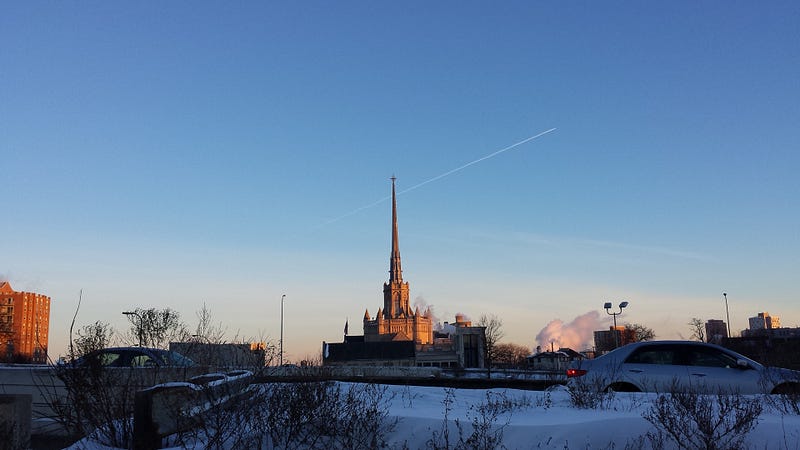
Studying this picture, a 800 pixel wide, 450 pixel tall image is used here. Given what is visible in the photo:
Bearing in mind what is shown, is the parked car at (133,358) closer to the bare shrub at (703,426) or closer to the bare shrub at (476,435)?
the bare shrub at (476,435)

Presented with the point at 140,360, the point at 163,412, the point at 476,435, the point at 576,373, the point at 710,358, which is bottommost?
the point at 476,435

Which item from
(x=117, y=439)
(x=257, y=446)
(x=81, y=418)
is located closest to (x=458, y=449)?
(x=257, y=446)

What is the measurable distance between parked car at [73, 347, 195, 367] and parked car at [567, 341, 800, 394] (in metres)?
6.46

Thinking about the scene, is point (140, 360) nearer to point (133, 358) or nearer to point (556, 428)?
point (133, 358)

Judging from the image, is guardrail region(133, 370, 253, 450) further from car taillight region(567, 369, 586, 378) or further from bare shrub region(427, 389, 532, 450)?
car taillight region(567, 369, 586, 378)

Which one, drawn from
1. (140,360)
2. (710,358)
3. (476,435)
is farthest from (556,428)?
(140,360)

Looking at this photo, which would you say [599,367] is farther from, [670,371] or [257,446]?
[257,446]

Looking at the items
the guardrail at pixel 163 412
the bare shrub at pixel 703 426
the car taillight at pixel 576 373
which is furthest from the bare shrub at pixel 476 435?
the car taillight at pixel 576 373

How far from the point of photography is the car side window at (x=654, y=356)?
1221 cm

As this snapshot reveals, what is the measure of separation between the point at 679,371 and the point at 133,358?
32.1ft

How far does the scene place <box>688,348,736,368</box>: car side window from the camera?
12.1m

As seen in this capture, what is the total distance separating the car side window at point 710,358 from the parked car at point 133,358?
27.5 feet

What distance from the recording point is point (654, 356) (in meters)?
12.3

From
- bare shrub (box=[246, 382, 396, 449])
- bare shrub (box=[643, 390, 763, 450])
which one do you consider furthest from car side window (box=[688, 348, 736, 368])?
bare shrub (box=[246, 382, 396, 449])
